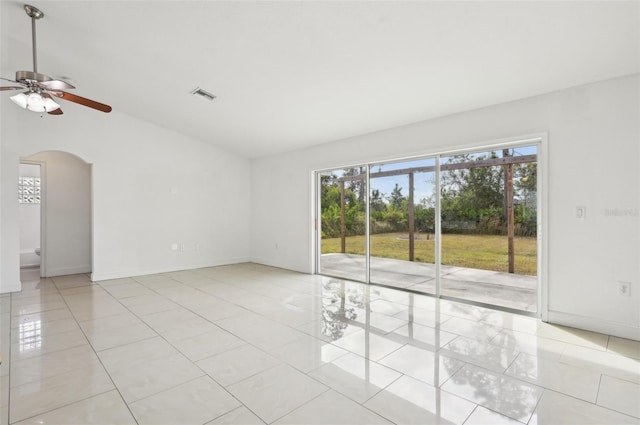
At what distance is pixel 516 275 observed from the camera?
4.00 metres

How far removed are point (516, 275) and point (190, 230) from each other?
6.11 meters

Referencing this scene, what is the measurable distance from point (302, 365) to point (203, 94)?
4.01 meters

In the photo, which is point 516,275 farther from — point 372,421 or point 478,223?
point 372,421

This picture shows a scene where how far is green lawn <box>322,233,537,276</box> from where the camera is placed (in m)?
3.83

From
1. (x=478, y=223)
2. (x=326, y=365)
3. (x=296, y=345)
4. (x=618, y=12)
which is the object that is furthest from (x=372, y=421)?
(x=618, y=12)

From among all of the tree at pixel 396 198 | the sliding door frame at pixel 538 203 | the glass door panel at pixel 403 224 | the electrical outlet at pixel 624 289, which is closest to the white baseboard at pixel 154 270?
the glass door panel at pixel 403 224

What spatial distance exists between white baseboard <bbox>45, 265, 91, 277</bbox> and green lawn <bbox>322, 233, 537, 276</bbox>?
237 inches

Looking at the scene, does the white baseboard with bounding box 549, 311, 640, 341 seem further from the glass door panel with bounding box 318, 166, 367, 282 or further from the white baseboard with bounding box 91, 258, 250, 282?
the white baseboard with bounding box 91, 258, 250, 282

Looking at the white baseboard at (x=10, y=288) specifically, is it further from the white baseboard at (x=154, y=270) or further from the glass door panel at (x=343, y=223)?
the glass door panel at (x=343, y=223)

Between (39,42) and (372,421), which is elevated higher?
(39,42)

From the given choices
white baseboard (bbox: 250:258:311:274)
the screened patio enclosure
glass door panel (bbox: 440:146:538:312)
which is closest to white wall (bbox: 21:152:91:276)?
white baseboard (bbox: 250:258:311:274)

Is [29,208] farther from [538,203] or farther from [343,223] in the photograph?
[538,203]

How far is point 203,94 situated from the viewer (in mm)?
4598

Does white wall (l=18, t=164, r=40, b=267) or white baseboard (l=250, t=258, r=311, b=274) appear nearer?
white baseboard (l=250, t=258, r=311, b=274)
